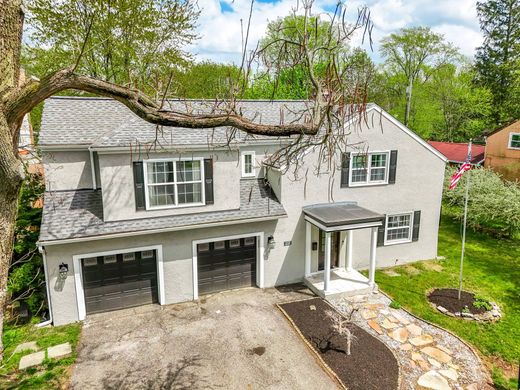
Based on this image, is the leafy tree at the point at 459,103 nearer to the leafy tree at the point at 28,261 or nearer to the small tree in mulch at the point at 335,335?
the small tree in mulch at the point at 335,335

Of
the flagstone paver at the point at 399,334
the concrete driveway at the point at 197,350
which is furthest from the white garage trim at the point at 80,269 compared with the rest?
the flagstone paver at the point at 399,334

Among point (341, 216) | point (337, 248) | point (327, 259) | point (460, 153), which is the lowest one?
point (337, 248)

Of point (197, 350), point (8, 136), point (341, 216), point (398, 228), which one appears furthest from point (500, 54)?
point (8, 136)

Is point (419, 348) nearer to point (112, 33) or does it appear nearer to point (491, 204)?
point (491, 204)

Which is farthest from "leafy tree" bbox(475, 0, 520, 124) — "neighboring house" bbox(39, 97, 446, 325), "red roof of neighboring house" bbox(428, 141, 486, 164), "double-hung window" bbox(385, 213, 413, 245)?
"neighboring house" bbox(39, 97, 446, 325)

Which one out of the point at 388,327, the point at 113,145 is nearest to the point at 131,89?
the point at 113,145

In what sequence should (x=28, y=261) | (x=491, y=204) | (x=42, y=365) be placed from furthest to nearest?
1. (x=491, y=204)
2. (x=28, y=261)
3. (x=42, y=365)

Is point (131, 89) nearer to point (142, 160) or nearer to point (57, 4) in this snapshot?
point (142, 160)
